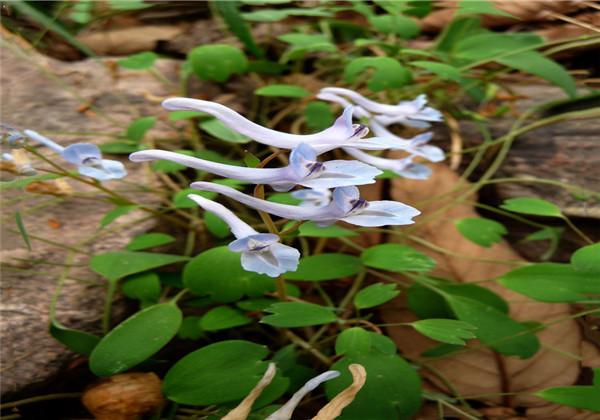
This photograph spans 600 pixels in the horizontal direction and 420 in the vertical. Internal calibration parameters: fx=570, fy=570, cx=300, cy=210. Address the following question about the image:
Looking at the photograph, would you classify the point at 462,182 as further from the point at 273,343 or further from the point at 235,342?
the point at 235,342

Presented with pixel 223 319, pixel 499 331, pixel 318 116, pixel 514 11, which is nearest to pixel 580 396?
pixel 499 331

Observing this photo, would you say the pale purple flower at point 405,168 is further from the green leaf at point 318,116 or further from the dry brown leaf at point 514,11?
the dry brown leaf at point 514,11

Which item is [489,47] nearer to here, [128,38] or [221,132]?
[221,132]

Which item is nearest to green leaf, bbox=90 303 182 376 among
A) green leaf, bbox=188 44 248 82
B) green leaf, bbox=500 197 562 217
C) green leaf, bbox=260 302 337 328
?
green leaf, bbox=260 302 337 328

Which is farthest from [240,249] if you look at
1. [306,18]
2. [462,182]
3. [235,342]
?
[306,18]

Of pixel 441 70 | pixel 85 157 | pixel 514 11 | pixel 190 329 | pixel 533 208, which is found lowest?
pixel 190 329

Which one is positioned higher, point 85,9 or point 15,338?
point 85,9

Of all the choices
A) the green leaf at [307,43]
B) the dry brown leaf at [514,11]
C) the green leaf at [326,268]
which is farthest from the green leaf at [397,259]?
the dry brown leaf at [514,11]
